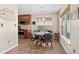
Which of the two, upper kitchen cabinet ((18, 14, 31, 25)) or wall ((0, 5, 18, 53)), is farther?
upper kitchen cabinet ((18, 14, 31, 25))

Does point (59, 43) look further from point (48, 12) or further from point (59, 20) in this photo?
point (48, 12)

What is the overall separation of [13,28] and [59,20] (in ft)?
6.87

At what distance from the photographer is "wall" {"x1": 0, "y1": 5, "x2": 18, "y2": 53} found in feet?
12.9

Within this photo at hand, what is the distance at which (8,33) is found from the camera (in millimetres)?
4336

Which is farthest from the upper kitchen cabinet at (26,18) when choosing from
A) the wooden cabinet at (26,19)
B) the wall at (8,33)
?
the wall at (8,33)

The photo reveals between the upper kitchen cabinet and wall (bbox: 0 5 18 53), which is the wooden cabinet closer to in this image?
the upper kitchen cabinet

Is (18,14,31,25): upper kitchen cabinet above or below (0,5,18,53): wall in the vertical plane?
above

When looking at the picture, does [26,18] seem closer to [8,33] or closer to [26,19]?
[26,19]

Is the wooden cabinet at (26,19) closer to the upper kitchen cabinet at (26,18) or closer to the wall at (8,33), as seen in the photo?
the upper kitchen cabinet at (26,18)

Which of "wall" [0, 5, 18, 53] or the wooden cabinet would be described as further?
the wooden cabinet

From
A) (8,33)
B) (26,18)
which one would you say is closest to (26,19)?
(26,18)

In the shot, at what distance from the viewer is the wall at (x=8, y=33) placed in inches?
154

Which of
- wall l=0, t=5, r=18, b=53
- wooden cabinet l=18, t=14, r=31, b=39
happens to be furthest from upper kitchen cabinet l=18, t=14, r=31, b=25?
wall l=0, t=5, r=18, b=53

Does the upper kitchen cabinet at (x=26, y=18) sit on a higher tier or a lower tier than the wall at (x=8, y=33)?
higher
